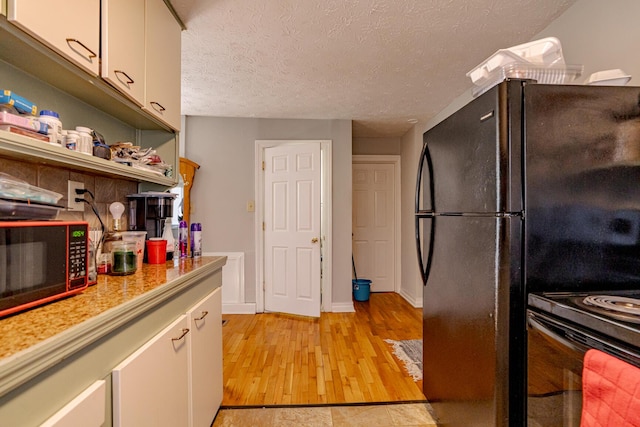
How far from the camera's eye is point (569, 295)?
104cm

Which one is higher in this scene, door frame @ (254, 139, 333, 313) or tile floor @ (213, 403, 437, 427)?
door frame @ (254, 139, 333, 313)

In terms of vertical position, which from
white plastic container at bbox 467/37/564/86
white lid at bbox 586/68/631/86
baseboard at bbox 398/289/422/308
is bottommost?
baseboard at bbox 398/289/422/308

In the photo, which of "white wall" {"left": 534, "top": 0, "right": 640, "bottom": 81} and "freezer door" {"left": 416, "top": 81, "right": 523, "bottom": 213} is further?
"white wall" {"left": 534, "top": 0, "right": 640, "bottom": 81}

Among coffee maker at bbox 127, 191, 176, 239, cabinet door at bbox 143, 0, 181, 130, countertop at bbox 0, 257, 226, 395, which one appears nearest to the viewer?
countertop at bbox 0, 257, 226, 395

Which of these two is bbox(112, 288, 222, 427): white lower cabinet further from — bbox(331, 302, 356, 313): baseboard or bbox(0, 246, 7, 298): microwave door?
bbox(331, 302, 356, 313): baseboard

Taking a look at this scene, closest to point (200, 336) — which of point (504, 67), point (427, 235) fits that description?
point (427, 235)

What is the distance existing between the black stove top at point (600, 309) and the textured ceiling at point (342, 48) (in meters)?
1.51

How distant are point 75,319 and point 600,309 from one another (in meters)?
1.35

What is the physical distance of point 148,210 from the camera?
69.1 inches

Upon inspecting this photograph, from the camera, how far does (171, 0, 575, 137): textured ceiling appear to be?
170 centimetres

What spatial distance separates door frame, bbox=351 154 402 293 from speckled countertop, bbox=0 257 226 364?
3.59 meters

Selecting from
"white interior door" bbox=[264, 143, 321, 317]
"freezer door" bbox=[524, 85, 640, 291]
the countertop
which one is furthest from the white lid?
"white interior door" bbox=[264, 143, 321, 317]

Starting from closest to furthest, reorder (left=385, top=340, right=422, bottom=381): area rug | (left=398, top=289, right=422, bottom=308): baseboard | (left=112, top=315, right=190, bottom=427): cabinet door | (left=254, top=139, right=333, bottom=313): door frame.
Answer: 1. (left=112, top=315, right=190, bottom=427): cabinet door
2. (left=385, top=340, right=422, bottom=381): area rug
3. (left=254, top=139, right=333, bottom=313): door frame
4. (left=398, top=289, right=422, bottom=308): baseboard

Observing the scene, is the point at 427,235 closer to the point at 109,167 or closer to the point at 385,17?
the point at 385,17
